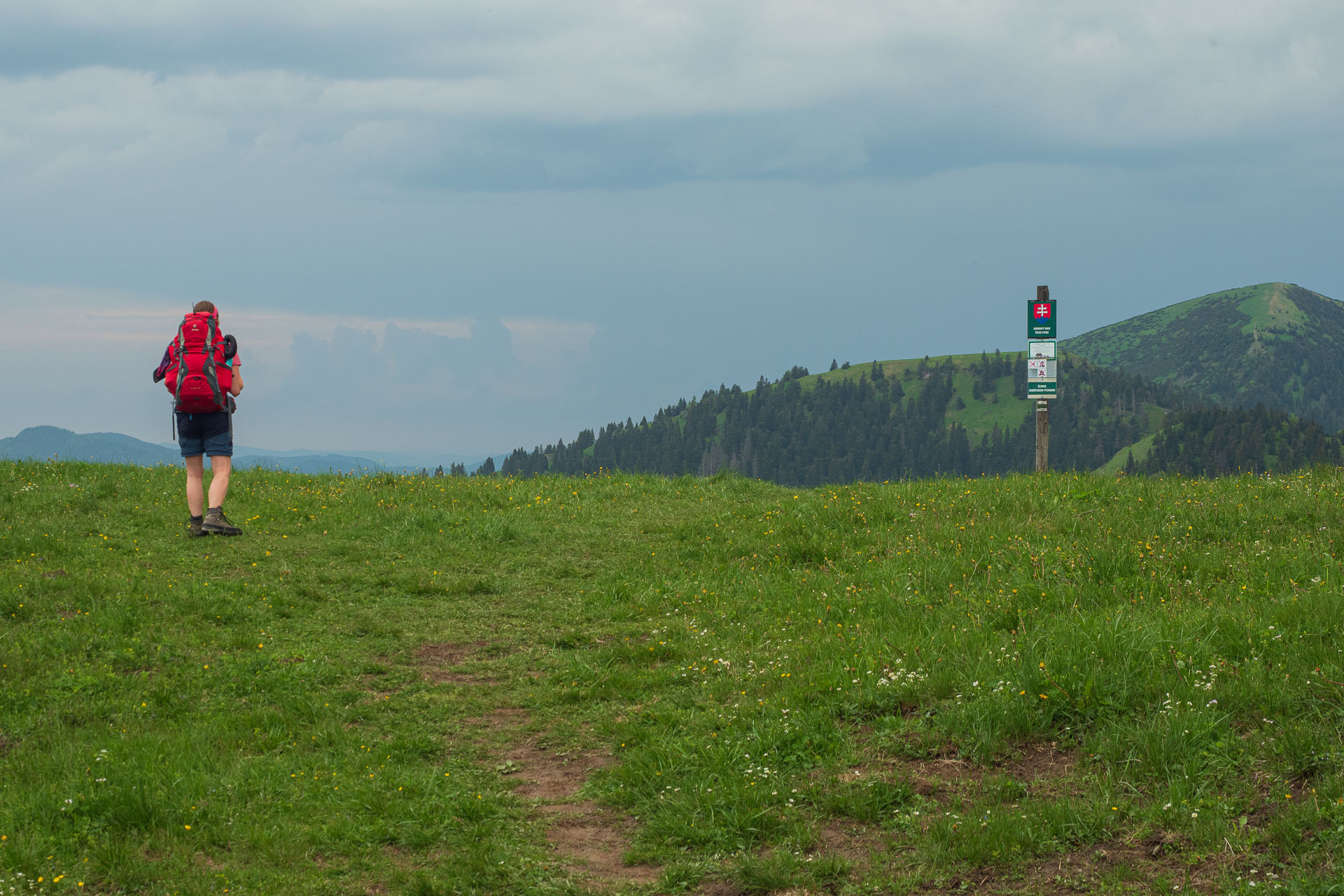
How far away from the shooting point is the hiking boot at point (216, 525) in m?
15.1

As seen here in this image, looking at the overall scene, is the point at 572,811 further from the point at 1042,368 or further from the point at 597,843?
the point at 1042,368

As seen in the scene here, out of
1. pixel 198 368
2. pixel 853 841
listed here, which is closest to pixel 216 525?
pixel 198 368

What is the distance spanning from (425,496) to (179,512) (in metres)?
4.37

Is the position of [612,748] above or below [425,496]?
below

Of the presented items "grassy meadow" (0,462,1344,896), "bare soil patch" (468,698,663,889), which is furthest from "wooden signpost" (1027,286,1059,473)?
"bare soil patch" (468,698,663,889)

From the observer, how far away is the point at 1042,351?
21.7 m

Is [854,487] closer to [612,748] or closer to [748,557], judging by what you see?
[748,557]

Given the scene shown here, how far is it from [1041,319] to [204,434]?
17375mm

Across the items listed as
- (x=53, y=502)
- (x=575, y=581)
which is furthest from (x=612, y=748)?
(x=53, y=502)

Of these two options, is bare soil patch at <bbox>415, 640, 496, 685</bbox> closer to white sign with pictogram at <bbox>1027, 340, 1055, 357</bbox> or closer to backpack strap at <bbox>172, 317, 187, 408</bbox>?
backpack strap at <bbox>172, 317, 187, 408</bbox>

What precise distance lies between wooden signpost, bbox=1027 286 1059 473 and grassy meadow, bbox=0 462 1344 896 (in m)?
7.23

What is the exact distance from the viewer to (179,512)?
54.2 feet

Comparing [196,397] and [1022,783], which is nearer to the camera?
[1022,783]

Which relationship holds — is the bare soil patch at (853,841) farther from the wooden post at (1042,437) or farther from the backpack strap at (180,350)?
the wooden post at (1042,437)
